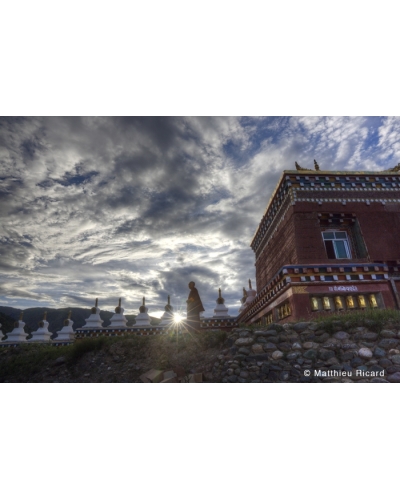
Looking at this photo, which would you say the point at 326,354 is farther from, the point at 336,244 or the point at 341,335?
the point at 336,244

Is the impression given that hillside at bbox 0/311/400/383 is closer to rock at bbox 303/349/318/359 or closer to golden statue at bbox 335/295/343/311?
rock at bbox 303/349/318/359

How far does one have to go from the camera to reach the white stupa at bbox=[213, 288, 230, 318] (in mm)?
11961

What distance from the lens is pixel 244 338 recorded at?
5.57 metres

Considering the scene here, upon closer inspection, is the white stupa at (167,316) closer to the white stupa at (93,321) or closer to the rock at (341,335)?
the white stupa at (93,321)

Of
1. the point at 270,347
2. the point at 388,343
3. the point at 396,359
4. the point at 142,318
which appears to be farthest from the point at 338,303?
the point at 142,318

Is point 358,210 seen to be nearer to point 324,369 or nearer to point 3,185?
point 324,369

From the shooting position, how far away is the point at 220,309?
39.8ft

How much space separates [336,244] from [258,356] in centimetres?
487

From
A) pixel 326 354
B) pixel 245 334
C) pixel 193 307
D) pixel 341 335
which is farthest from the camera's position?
pixel 193 307

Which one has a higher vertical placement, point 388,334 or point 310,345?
point 388,334

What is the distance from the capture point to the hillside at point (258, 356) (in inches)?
190

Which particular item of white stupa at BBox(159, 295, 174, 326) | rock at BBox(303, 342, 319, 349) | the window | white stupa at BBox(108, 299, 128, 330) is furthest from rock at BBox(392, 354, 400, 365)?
white stupa at BBox(108, 299, 128, 330)

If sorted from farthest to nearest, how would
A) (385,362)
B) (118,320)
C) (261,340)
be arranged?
(118,320)
(261,340)
(385,362)

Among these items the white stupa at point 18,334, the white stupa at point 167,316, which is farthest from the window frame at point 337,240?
the white stupa at point 18,334
